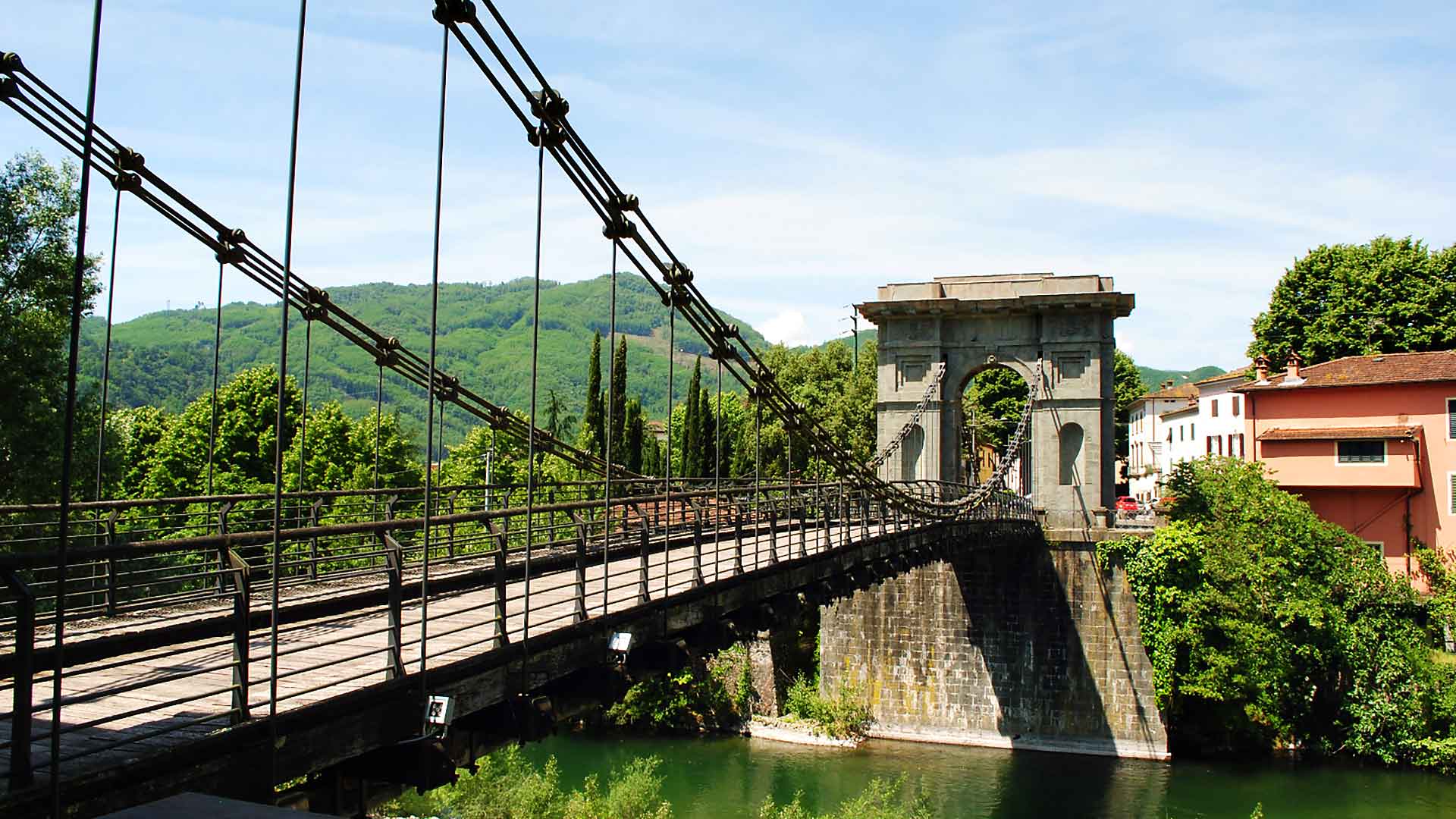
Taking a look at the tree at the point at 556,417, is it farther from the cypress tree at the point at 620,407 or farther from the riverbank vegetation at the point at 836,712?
the riverbank vegetation at the point at 836,712

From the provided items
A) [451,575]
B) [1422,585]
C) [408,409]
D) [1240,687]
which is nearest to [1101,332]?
[1240,687]

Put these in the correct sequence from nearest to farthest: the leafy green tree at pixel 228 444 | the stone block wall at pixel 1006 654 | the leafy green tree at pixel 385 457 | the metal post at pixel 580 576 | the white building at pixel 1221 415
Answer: the metal post at pixel 580 576, the stone block wall at pixel 1006 654, the leafy green tree at pixel 228 444, the leafy green tree at pixel 385 457, the white building at pixel 1221 415

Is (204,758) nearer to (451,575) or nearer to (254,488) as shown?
(451,575)

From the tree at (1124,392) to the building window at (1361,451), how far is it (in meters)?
27.0

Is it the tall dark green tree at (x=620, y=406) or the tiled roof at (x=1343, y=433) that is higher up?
the tall dark green tree at (x=620, y=406)

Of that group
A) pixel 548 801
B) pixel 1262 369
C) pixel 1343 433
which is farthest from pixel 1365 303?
pixel 548 801

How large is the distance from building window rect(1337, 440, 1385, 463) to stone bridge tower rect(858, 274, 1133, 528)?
6.07 metres

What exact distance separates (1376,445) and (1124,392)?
29045mm

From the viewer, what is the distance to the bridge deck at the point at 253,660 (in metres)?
5.07

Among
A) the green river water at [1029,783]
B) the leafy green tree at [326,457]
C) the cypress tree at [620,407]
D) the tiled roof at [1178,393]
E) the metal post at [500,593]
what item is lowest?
the green river water at [1029,783]

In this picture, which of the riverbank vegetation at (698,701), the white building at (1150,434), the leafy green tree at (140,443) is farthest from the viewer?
the white building at (1150,434)

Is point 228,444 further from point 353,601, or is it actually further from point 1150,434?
point 1150,434

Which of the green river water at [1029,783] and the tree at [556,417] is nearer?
the green river water at [1029,783]

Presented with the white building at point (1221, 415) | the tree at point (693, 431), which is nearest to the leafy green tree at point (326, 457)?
the tree at point (693, 431)
